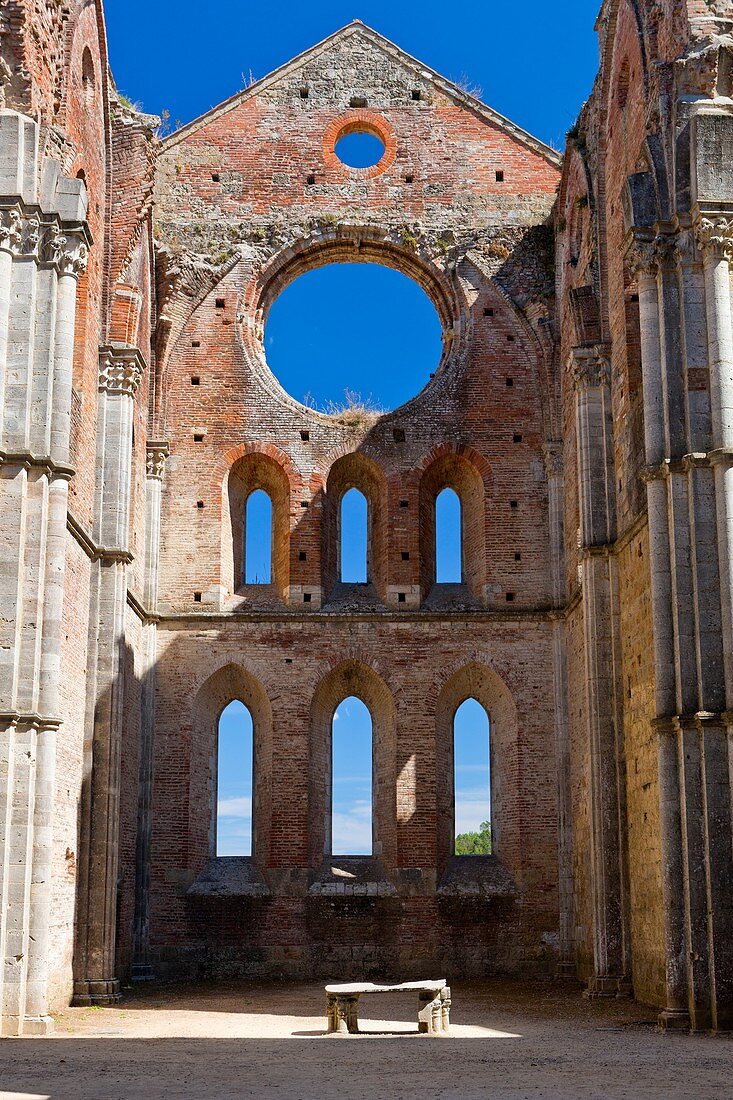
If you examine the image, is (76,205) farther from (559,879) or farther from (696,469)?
(559,879)

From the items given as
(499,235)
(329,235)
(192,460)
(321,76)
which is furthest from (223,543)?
(321,76)

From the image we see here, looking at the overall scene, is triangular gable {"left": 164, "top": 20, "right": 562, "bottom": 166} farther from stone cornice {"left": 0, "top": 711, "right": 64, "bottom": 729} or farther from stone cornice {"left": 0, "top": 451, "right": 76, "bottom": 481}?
stone cornice {"left": 0, "top": 711, "right": 64, "bottom": 729}

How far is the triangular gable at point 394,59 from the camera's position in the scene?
22922mm

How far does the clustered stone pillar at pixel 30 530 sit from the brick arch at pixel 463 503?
8620 mm

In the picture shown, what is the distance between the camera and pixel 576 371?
1872 centimetres

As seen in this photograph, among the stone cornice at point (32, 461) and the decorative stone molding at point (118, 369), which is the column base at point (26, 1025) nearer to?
the stone cornice at point (32, 461)

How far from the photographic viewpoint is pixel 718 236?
13680 mm

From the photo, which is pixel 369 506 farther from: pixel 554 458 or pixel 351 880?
pixel 351 880

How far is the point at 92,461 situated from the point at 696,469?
7.94m

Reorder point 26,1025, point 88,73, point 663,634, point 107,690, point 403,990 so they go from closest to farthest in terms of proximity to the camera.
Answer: point 26,1025 → point 403,990 → point 663,634 → point 107,690 → point 88,73

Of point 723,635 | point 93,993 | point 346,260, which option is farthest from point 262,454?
point 723,635

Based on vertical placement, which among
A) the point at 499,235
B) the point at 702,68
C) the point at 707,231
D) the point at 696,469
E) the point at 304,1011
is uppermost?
the point at 499,235

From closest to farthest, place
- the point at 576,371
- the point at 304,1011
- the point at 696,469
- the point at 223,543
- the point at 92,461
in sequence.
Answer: the point at 696,469
the point at 304,1011
the point at 92,461
the point at 576,371
the point at 223,543

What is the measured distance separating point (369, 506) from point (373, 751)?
3979 mm
